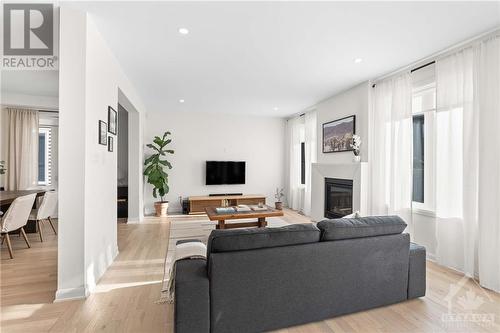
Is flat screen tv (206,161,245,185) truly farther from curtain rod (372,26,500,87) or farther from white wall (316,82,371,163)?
curtain rod (372,26,500,87)

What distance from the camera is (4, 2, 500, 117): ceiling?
237 centimetres

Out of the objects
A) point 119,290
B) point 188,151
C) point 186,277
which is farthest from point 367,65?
point 188,151

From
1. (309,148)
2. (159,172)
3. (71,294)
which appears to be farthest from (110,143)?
(309,148)

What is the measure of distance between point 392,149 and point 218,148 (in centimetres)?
467

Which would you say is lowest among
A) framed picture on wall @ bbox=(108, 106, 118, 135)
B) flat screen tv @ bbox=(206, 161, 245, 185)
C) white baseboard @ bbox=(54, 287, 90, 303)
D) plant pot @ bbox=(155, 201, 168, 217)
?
white baseboard @ bbox=(54, 287, 90, 303)

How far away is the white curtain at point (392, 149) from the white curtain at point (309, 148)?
2.15 metres

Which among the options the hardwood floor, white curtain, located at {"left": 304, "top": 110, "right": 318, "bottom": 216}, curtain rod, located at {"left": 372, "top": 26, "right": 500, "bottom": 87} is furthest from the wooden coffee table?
curtain rod, located at {"left": 372, "top": 26, "right": 500, "bottom": 87}

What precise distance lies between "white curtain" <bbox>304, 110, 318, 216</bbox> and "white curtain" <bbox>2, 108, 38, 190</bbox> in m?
6.28

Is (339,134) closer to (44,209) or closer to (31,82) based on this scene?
(44,209)

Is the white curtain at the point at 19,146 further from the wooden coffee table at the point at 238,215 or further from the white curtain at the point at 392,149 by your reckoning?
the white curtain at the point at 392,149

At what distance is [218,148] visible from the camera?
7.45 meters

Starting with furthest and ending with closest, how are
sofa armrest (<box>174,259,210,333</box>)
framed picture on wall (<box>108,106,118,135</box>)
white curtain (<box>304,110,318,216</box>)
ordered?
white curtain (<box>304,110,318,216</box>) < framed picture on wall (<box>108,106,118,135</box>) < sofa armrest (<box>174,259,210,333</box>)

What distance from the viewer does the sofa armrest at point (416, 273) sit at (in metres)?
2.40

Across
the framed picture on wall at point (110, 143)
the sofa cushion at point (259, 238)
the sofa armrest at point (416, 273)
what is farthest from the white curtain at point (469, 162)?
the framed picture on wall at point (110, 143)
